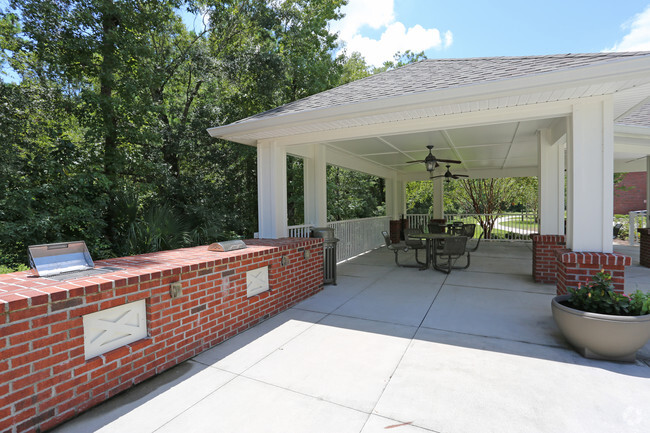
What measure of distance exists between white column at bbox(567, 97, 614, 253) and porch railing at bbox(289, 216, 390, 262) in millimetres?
4456

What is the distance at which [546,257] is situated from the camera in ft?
18.9

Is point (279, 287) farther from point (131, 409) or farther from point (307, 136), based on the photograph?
point (307, 136)

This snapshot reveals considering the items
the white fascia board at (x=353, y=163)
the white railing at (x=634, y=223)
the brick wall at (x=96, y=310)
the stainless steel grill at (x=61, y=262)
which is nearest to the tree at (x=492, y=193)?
the white railing at (x=634, y=223)

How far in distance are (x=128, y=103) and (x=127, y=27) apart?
5.96 feet

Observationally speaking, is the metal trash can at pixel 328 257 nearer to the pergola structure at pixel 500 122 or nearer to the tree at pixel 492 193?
the pergola structure at pixel 500 122

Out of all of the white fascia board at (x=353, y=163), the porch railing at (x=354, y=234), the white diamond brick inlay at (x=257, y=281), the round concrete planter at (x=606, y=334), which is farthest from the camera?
the porch railing at (x=354, y=234)

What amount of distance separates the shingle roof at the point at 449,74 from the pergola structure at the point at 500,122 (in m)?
0.02

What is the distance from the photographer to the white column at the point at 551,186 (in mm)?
5969

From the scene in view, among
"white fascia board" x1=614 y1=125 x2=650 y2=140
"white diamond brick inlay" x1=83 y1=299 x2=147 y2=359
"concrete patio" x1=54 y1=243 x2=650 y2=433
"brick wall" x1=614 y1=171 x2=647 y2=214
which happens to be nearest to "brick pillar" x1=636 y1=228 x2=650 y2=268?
"white fascia board" x1=614 y1=125 x2=650 y2=140

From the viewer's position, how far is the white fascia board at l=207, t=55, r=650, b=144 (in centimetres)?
305

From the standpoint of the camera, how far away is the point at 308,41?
11.6 meters

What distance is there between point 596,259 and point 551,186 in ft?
9.15

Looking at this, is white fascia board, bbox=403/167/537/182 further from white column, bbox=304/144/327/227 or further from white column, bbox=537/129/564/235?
white column, bbox=304/144/327/227

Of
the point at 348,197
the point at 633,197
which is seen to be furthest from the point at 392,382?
the point at 633,197
